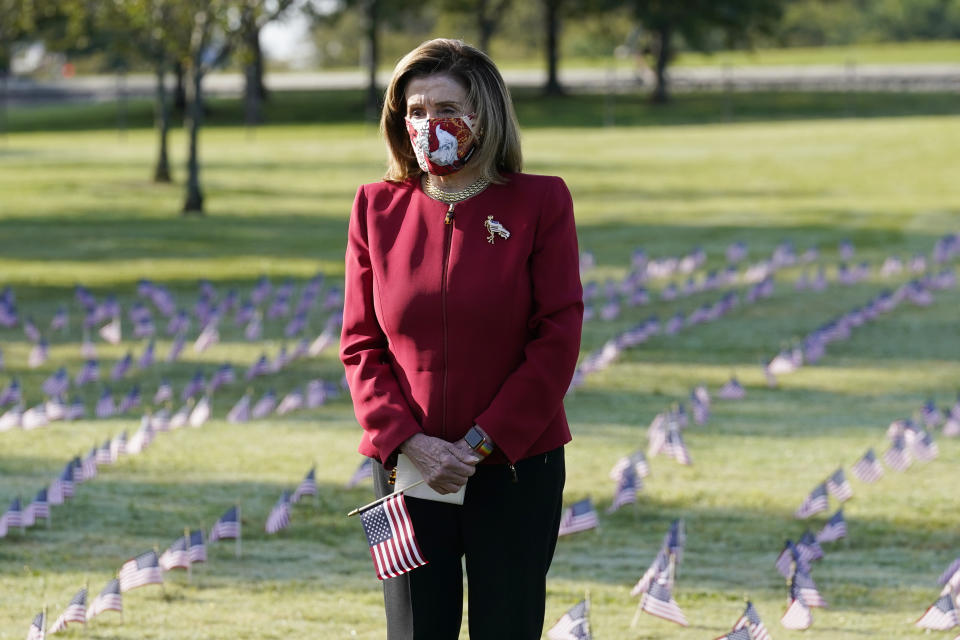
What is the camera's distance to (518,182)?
392 centimetres

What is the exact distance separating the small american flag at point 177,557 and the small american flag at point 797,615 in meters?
2.58

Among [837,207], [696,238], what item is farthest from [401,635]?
[837,207]

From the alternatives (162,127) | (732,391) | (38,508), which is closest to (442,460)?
(38,508)

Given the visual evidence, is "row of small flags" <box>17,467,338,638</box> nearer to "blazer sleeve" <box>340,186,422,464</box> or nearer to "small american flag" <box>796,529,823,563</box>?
"blazer sleeve" <box>340,186,422,464</box>

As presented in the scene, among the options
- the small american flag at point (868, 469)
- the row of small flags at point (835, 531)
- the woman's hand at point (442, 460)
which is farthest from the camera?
the small american flag at point (868, 469)

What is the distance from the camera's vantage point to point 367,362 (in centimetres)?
392

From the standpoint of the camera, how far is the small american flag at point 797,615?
580 cm

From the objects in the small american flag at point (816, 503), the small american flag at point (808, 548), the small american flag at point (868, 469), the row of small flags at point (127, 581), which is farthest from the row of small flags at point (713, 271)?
the row of small flags at point (127, 581)

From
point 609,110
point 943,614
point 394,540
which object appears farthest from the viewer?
point 609,110

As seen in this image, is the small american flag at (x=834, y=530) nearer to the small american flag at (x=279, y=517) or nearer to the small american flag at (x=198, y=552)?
the small american flag at (x=279, y=517)

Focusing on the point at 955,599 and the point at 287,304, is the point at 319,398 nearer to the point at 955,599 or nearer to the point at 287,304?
the point at 287,304

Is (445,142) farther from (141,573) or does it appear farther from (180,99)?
(180,99)

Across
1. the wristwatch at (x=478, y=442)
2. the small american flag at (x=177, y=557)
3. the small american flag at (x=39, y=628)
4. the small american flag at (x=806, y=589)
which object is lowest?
the small american flag at (x=177, y=557)

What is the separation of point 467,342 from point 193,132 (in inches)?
824
